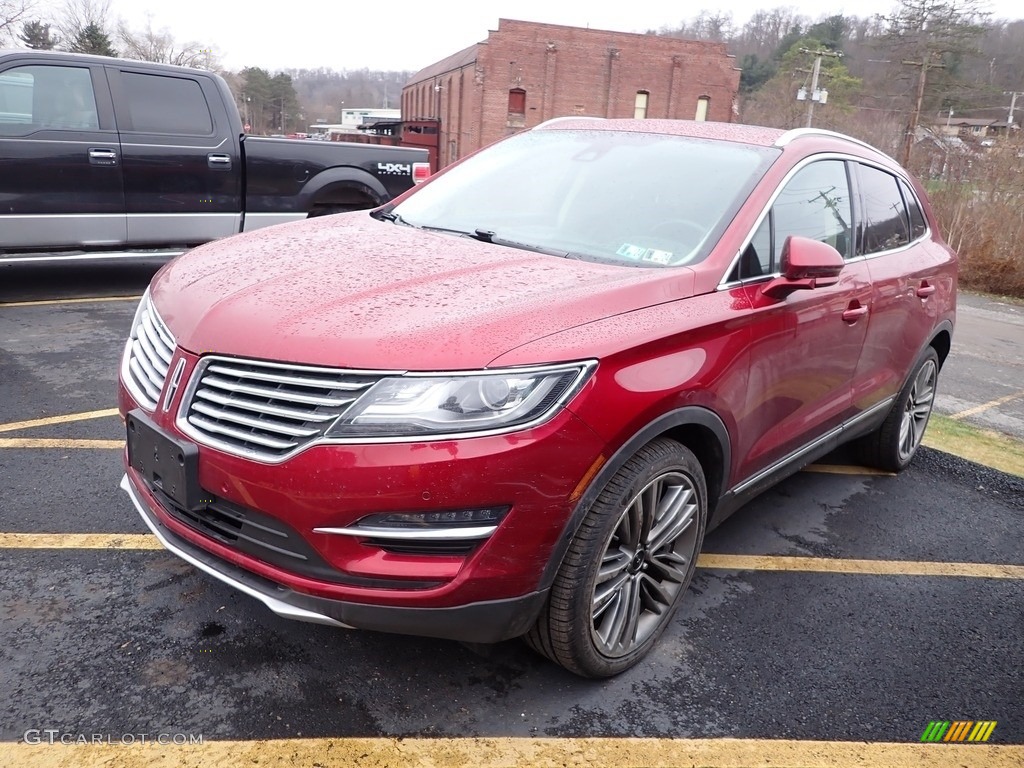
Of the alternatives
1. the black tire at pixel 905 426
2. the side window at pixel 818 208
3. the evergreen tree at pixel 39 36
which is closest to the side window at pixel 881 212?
the side window at pixel 818 208

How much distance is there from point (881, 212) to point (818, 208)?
795 millimetres

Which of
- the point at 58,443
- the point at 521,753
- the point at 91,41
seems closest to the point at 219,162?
the point at 58,443

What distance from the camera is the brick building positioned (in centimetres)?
5078

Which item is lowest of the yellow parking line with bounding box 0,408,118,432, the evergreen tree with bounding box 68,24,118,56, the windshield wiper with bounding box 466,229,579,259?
the yellow parking line with bounding box 0,408,118,432

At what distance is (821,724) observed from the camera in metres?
2.58

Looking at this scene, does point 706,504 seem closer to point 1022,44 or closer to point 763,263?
point 763,263

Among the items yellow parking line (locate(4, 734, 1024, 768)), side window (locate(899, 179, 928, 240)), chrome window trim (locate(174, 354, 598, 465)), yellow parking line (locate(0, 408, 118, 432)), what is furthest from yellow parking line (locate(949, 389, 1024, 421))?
yellow parking line (locate(0, 408, 118, 432))

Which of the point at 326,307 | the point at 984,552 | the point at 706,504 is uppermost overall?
the point at 326,307

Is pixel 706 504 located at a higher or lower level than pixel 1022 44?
lower

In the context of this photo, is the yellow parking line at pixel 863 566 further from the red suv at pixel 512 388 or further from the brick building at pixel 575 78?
the brick building at pixel 575 78

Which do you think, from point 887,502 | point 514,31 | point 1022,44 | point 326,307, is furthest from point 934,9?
point 326,307

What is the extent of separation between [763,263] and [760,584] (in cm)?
137

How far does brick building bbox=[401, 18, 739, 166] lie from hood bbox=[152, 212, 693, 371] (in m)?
48.2

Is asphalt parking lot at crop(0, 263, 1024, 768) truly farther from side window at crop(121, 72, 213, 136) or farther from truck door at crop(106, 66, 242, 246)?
side window at crop(121, 72, 213, 136)
